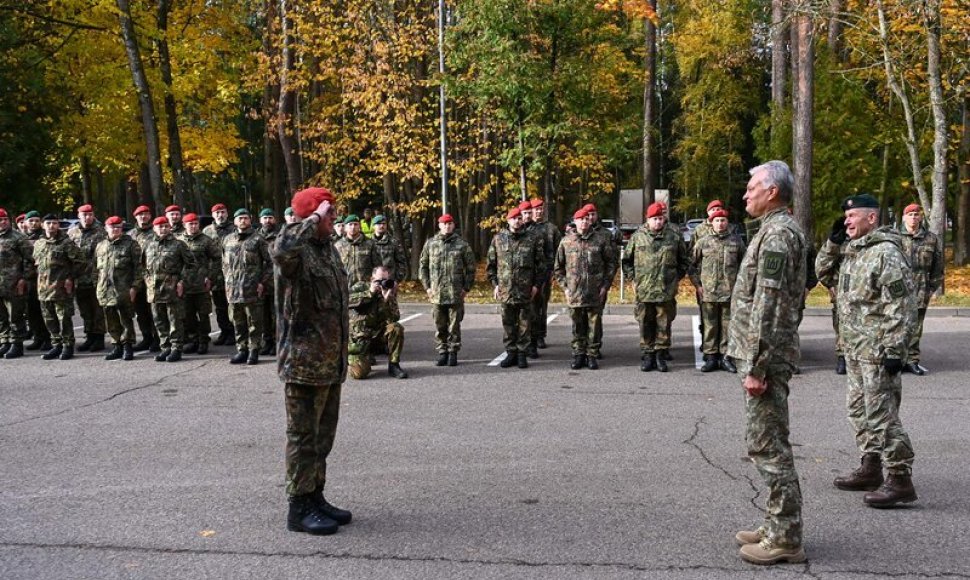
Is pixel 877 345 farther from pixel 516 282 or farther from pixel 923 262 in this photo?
pixel 516 282

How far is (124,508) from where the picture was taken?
5664 mm

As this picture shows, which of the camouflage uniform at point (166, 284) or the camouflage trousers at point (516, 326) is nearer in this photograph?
the camouflage trousers at point (516, 326)

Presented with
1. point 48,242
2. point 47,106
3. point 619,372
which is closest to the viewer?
point 619,372

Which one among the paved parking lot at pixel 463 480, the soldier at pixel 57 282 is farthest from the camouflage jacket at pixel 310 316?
the soldier at pixel 57 282

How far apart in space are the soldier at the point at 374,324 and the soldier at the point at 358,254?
806 millimetres

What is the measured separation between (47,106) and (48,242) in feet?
65.7

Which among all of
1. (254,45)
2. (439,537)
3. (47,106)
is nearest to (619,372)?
(439,537)

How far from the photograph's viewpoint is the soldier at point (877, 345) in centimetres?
554

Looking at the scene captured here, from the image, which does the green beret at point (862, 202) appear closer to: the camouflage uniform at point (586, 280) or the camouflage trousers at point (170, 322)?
the camouflage uniform at point (586, 280)

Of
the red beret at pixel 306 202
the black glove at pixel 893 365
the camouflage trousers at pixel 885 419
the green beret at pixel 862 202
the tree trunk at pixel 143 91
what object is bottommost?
the camouflage trousers at pixel 885 419

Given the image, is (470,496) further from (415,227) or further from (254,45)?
(254,45)

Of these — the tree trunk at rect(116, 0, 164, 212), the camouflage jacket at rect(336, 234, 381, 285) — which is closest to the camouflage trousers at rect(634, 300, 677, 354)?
the camouflage jacket at rect(336, 234, 381, 285)

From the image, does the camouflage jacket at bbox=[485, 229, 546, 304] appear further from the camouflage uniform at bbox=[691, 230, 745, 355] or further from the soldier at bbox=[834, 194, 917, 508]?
the soldier at bbox=[834, 194, 917, 508]

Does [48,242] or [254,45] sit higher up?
[254,45]
